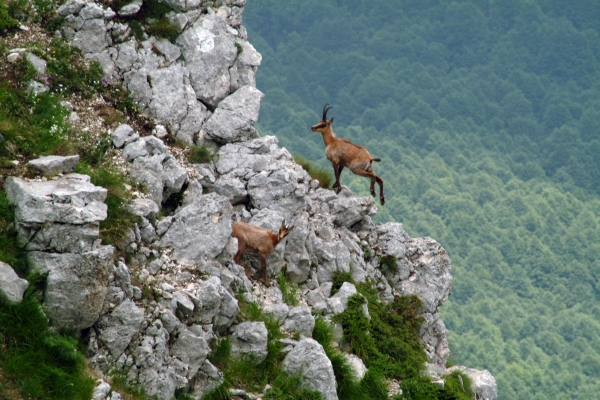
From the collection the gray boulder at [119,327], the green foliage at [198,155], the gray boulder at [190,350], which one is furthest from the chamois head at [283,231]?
the gray boulder at [119,327]

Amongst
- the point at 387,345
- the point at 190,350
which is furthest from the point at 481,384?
the point at 190,350

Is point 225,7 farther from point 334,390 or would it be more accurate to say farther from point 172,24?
point 334,390

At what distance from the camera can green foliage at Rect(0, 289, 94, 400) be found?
35.1 feet

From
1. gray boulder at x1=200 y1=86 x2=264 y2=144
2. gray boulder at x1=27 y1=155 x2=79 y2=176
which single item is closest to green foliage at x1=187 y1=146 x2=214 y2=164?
gray boulder at x1=200 y1=86 x2=264 y2=144

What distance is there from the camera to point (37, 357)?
10891mm

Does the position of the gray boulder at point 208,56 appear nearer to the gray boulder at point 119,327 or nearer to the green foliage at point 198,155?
the green foliage at point 198,155

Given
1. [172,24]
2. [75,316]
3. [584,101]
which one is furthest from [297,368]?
[584,101]

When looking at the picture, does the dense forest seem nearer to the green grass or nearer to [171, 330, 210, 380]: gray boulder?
the green grass

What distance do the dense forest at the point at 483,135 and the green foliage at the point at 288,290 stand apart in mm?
54526

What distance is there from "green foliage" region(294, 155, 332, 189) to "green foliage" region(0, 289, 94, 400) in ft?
31.2

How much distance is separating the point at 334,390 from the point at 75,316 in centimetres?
489

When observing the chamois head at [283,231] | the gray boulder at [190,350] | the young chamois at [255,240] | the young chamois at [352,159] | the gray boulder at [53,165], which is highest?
the young chamois at [352,159]

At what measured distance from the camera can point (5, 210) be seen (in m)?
11.7

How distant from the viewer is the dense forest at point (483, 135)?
8588cm
